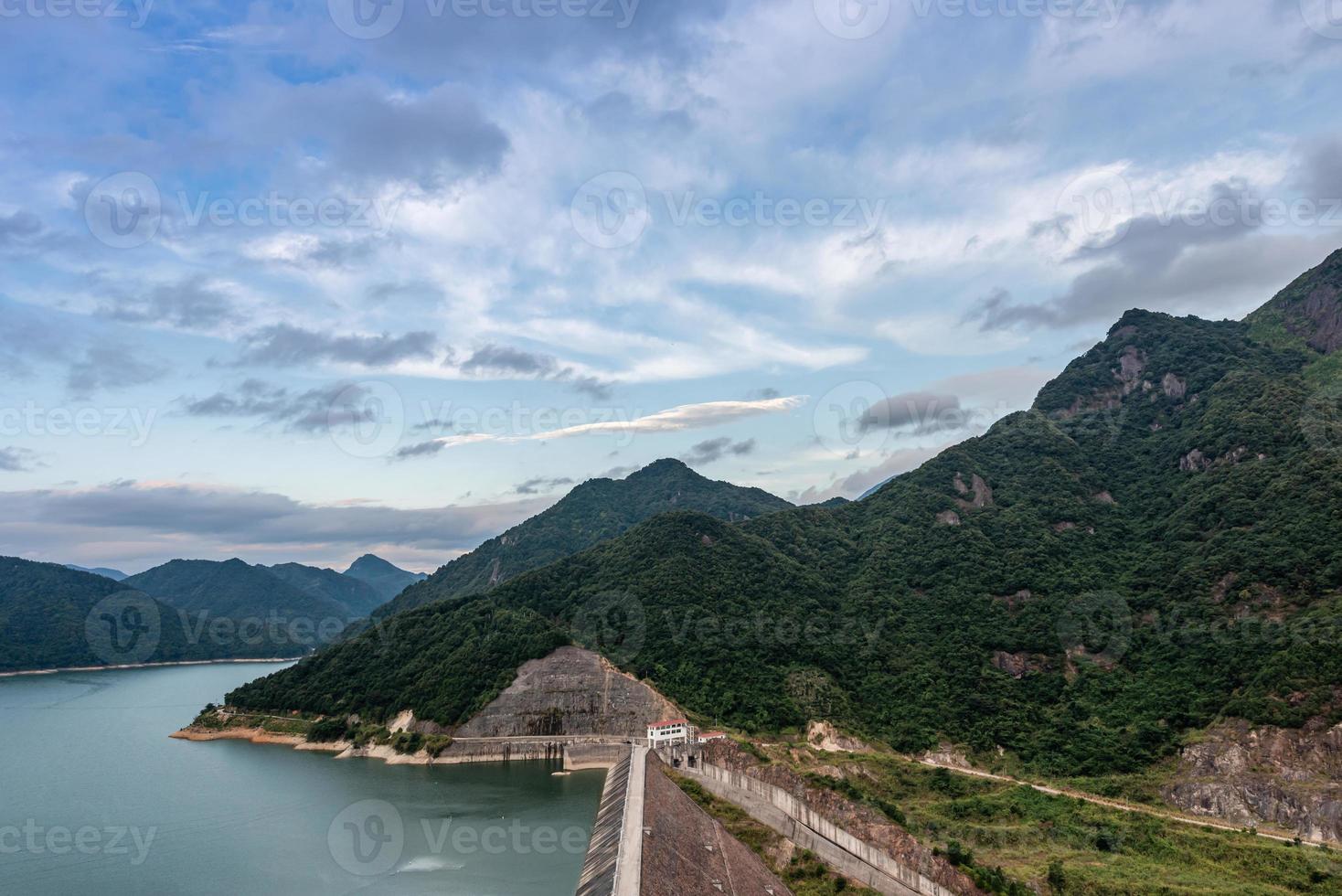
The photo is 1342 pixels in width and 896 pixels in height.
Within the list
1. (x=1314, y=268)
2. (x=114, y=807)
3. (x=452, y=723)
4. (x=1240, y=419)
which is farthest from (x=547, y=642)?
(x=1314, y=268)

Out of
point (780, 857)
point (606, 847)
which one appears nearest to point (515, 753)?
point (780, 857)

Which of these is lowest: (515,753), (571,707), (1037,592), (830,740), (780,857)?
(515,753)

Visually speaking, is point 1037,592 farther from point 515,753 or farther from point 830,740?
point 515,753

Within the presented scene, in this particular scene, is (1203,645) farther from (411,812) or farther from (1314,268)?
(1314,268)

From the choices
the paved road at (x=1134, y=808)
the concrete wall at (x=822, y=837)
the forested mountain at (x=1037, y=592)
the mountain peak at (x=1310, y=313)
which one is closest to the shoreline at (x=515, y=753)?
the forested mountain at (x=1037, y=592)

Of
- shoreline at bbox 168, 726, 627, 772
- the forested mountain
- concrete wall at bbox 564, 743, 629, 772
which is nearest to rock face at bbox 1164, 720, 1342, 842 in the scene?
the forested mountain

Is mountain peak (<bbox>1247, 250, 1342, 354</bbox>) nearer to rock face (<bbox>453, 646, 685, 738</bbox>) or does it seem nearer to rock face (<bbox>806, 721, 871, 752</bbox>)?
rock face (<bbox>806, 721, 871, 752</bbox>)
